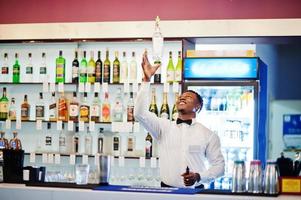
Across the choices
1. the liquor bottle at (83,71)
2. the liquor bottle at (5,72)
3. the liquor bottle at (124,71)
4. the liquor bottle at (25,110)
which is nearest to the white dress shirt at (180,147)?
the liquor bottle at (124,71)

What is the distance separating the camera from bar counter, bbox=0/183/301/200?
11.3 feet

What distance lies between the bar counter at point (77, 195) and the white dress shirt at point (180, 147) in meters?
1.42

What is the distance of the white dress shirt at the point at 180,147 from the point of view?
5.00 meters

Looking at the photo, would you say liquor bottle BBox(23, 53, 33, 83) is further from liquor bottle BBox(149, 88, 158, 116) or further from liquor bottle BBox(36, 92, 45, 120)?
liquor bottle BBox(149, 88, 158, 116)

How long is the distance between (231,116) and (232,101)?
0.56 feet

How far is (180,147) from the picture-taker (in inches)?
201

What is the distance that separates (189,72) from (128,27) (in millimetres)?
835

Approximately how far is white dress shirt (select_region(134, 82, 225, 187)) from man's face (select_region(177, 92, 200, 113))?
0.16 m

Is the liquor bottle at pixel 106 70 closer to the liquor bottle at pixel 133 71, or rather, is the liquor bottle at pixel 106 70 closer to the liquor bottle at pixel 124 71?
the liquor bottle at pixel 124 71

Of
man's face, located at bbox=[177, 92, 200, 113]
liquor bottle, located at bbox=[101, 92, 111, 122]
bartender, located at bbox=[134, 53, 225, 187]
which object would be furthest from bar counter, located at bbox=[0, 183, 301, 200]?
liquor bottle, located at bbox=[101, 92, 111, 122]

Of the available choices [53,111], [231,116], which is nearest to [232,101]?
[231,116]

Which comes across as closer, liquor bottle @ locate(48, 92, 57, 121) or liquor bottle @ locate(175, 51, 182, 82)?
liquor bottle @ locate(175, 51, 182, 82)

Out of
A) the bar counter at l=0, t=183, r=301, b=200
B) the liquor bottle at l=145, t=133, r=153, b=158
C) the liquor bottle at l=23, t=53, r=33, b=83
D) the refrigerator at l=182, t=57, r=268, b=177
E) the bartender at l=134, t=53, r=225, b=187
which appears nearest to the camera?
the bar counter at l=0, t=183, r=301, b=200

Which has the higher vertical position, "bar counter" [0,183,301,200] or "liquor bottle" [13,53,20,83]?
"liquor bottle" [13,53,20,83]
